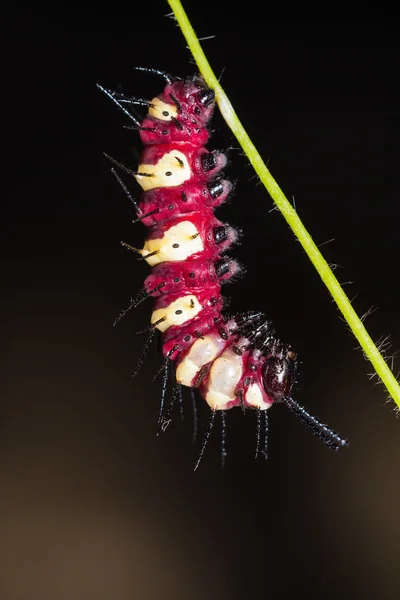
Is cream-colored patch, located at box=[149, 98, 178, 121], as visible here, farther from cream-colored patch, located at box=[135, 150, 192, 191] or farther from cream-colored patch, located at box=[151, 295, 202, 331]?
cream-colored patch, located at box=[151, 295, 202, 331]

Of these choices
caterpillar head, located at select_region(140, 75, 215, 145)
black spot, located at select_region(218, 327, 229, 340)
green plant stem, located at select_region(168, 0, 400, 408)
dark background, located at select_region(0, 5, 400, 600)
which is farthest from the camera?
dark background, located at select_region(0, 5, 400, 600)

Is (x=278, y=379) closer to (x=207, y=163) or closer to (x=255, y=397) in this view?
(x=255, y=397)

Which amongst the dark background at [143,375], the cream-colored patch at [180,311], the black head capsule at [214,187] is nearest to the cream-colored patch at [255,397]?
the cream-colored patch at [180,311]

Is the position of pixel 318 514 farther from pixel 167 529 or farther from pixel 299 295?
pixel 299 295

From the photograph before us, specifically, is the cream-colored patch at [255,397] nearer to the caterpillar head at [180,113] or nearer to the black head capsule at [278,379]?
the black head capsule at [278,379]

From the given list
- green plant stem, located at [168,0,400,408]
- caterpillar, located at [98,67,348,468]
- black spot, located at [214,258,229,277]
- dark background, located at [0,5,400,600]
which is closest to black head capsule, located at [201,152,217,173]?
caterpillar, located at [98,67,348,468]

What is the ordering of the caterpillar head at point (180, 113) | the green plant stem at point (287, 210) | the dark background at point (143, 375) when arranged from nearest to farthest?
the green plant stem at point (287, 210) < the caterpillar head at point (180, 113) < the dark background at point (143, 375)

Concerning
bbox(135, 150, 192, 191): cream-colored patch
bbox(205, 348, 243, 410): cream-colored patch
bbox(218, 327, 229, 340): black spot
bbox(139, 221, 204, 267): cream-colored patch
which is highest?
bbox(135, 150, 192, 191): cream-colored patch

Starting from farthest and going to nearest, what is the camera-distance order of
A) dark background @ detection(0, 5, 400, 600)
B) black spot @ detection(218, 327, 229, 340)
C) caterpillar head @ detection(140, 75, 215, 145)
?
dark background @ detection(0, 5, 400, 600), black spot @ detection(218, 327, 229, 340), caterpillar head @ detection(140, 75, 215, 145)

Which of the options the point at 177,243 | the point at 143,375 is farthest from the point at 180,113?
the point at 143,375

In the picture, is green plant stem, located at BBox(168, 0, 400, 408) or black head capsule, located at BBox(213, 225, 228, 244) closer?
green plant stem, located at BBox(168, 0, 400, 408)
